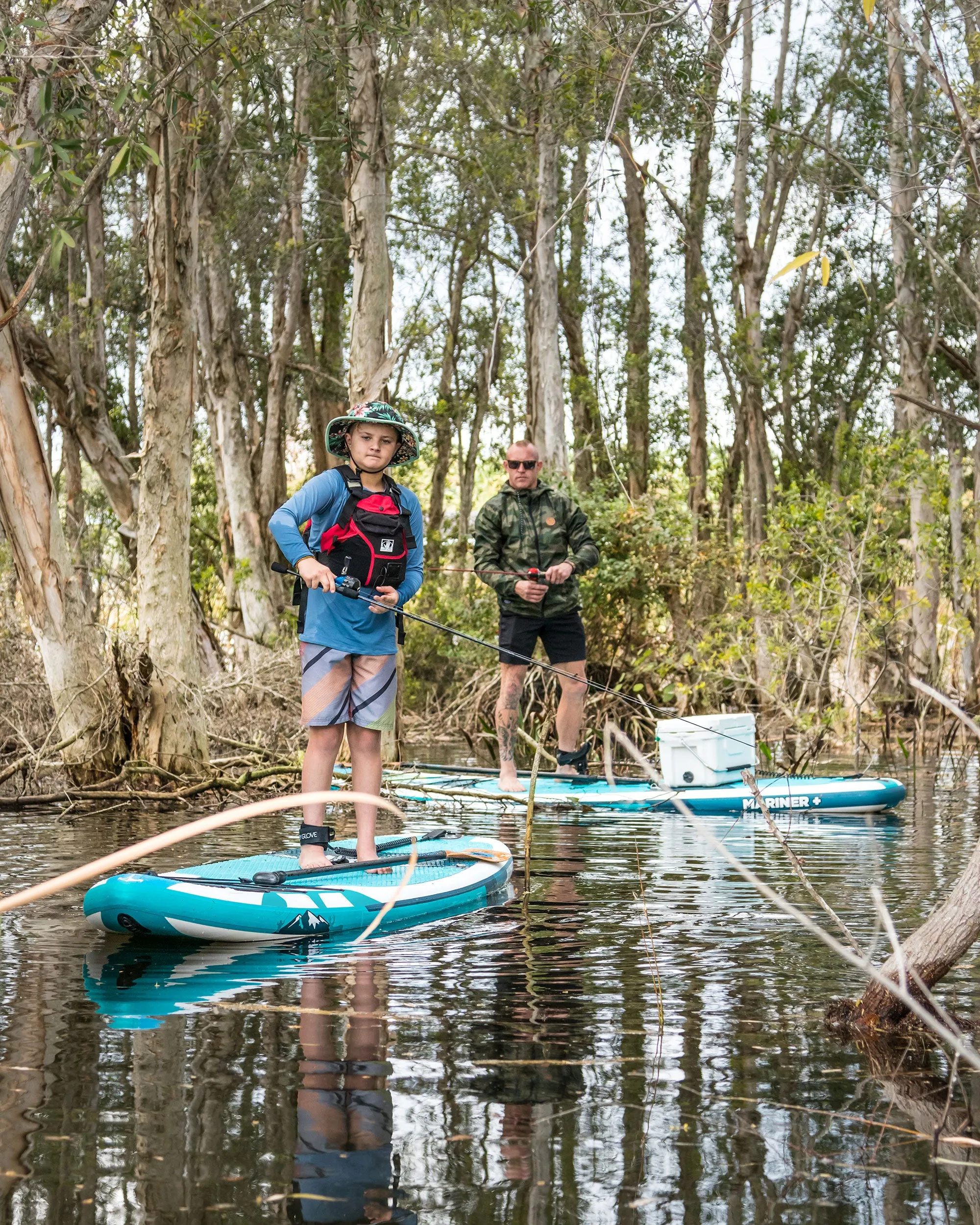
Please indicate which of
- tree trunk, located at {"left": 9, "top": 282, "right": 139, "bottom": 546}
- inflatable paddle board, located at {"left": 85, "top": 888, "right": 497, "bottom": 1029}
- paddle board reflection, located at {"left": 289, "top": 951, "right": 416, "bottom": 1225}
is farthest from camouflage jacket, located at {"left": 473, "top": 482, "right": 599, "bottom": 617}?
tree trunk, located at {"left": 9, "top": 282, "right": 139, "bottom": 546}

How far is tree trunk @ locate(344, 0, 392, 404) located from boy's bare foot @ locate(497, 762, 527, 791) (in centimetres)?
401

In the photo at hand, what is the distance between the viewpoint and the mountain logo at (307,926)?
5.10 m

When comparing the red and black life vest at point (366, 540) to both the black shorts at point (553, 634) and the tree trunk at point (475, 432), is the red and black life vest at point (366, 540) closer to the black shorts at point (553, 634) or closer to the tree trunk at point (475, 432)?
the black shorts at point (553, 634)

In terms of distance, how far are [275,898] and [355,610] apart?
4.60 ft

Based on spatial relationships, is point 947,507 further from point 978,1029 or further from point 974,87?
point 978,1029

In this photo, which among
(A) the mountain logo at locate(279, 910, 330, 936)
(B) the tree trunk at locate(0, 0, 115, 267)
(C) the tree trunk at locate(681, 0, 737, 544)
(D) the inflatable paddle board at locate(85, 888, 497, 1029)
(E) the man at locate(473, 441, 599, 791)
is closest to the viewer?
(D) the inflatable paddle board at locate(85, 888, 497, 1029)

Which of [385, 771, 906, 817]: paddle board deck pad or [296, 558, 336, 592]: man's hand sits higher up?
[296, 558, 336, 592]: man's hand

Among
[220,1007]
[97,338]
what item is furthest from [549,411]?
[220,1007]

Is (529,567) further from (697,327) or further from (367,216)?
(697,327)

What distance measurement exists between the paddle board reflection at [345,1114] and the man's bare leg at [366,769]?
1.63m

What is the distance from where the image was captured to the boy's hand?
6.04 m

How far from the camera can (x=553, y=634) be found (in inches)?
402

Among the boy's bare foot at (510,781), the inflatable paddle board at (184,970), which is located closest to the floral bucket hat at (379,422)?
the inflatable paddle board at (184,970)

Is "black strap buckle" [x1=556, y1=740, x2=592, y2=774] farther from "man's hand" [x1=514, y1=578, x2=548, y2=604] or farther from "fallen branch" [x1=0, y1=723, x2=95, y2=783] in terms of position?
"fallen branch" [x1=0, y1=723, x2=95, y2=783]
